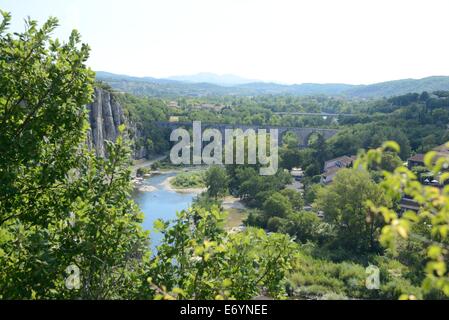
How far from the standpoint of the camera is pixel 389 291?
15.2m

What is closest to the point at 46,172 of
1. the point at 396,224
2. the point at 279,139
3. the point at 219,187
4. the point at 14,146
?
the point at 14,146

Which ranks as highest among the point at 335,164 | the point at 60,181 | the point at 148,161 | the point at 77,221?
the point at 60,181

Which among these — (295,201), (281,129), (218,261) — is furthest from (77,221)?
(281,129)

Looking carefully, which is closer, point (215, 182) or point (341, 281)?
point (341, 281)

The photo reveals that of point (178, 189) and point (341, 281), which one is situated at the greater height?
point (341, 281)

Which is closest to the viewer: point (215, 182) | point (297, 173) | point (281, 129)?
point (215, 182)

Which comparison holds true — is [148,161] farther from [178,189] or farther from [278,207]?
[278,207]

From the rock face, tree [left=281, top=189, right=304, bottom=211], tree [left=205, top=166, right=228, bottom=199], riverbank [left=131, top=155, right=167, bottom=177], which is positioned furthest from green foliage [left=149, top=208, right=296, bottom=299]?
riverbank [left=131, top=155, right=167, bottom=177]

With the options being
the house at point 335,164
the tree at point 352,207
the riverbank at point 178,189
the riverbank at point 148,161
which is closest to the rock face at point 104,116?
the riverbank at point 148,161

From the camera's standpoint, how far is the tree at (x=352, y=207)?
20.7m

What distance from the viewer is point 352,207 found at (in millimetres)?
21328

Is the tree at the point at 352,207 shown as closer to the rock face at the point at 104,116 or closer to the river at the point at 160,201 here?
the river at the point at 160,201

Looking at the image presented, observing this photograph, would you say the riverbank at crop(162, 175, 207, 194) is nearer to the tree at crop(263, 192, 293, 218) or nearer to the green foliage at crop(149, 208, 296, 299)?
the tree at crop(263, 192, 293, 218)
